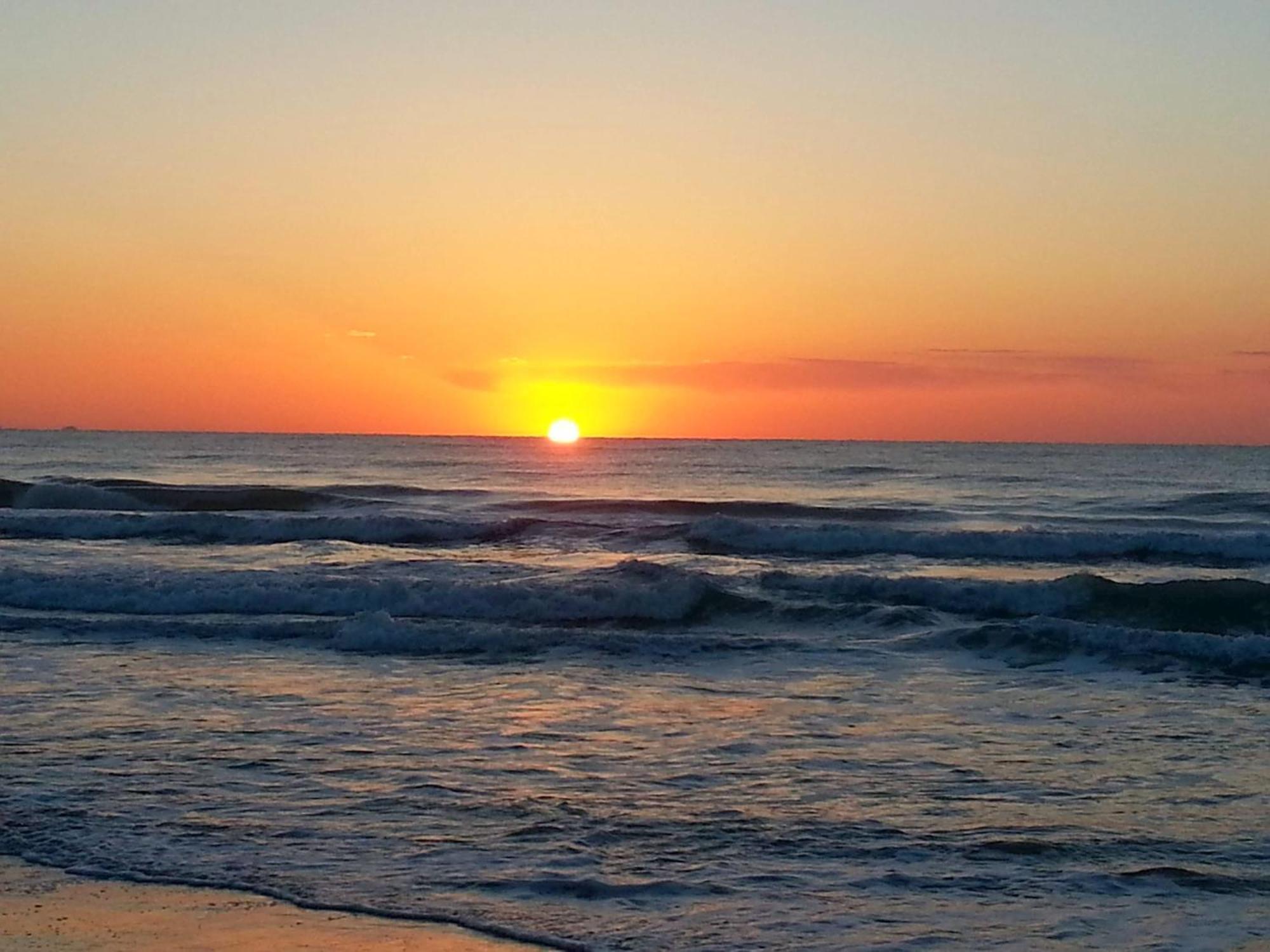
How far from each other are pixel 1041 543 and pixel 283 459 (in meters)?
55.0

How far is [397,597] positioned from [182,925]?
12.7 metres

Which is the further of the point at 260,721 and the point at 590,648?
the point at 590,648

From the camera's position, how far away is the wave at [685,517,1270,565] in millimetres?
26875

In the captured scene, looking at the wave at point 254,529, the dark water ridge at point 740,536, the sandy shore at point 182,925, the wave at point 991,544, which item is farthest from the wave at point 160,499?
the sandy shore at point 182,925

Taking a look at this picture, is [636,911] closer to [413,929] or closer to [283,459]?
[413,929]

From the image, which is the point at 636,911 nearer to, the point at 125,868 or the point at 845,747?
the point at 125,868

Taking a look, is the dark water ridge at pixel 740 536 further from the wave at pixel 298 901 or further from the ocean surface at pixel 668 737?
the wave at pixel 298 901

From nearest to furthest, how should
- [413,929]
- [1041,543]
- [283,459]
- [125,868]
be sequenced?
[413,929] < [125,868] < [1041,543] < [283,459]

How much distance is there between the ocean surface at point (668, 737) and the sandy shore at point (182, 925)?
180mm

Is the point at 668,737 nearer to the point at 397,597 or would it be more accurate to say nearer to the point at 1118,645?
the point at 1118,645

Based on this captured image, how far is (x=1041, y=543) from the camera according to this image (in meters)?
27.2

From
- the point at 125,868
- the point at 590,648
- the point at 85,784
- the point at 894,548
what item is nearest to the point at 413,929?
the point at 125,868

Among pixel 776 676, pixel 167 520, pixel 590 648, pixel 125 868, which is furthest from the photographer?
pixel 167 520

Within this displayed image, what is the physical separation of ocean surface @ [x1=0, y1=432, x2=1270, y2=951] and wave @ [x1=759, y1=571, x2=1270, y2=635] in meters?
0.06
